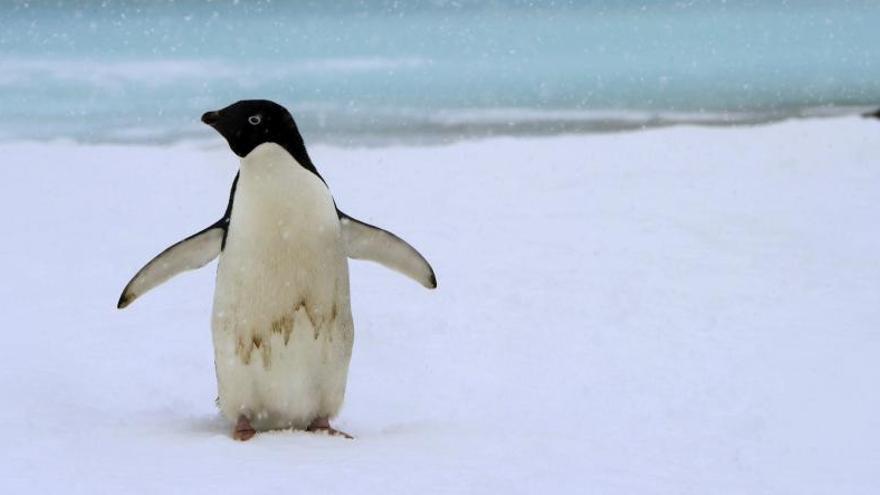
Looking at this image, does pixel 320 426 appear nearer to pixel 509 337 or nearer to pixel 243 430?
pixel 243 430

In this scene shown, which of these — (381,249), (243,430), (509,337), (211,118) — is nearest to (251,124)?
(211,118)

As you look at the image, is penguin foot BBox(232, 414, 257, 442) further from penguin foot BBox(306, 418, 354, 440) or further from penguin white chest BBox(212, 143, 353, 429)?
penguin foot BBox(306, 418, 354, 440)

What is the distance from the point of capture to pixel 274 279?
3953 mm

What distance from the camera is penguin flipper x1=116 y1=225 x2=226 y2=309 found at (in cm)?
417

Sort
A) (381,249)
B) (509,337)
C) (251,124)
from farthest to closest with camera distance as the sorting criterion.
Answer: (509,337), (381,249), (251,124)

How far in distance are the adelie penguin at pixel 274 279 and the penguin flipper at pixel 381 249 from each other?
0.09 ft

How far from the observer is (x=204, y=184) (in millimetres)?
13500

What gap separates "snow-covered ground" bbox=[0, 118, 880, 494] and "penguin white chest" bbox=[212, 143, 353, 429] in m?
0.26

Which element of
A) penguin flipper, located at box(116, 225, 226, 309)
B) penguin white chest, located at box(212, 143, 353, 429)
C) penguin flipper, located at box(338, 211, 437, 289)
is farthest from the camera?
penguin flipper, located at box(338, 211, 437, 289)

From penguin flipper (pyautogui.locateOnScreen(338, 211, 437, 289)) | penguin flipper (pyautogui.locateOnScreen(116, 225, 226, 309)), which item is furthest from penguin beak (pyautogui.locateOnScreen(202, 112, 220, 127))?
penguin flipper (pyautogui.locateOnScreen(338, 211, 437, 289))

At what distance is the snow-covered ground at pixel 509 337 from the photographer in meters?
3.62

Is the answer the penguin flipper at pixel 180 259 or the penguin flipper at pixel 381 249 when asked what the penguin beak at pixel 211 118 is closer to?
the penguin flipper at pixel 180 259

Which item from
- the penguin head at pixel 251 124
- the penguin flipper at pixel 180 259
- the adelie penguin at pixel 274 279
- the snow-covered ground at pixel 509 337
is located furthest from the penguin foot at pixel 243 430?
the penguin head at pixel 251 124

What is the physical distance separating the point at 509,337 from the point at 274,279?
285 centimetres
